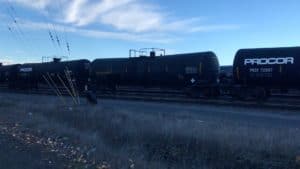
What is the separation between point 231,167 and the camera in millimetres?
9430

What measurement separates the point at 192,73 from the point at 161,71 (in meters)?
2.91

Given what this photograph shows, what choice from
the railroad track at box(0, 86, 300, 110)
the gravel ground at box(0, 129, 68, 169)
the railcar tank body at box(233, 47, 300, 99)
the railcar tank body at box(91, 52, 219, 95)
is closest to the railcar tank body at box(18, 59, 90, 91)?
the railcar tank body at box(91, 52, 219, 95)

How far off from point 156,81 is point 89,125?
18329 millimetres

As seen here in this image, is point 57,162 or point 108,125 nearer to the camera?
point 57,162

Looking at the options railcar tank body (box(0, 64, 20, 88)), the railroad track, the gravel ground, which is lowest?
the railroad track

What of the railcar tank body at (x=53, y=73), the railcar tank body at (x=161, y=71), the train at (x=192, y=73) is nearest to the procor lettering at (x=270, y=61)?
the train at (x=192, y=73)

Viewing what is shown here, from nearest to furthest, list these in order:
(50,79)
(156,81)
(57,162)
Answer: (57,162), (156,81), (50,79)

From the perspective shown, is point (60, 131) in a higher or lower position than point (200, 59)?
lower

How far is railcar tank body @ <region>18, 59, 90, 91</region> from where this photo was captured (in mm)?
39375

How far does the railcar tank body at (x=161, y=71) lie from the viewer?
1164 inches

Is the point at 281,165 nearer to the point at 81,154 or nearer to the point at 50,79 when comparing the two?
the point at 81,154

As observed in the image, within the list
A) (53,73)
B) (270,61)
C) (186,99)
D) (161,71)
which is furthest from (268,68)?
(53,73)

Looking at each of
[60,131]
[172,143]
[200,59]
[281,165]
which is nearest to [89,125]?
[60,131]

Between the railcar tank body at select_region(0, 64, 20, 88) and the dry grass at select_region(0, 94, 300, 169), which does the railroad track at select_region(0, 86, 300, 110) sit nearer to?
the railcar tank body at select_region(0, 64, 20, 88)
